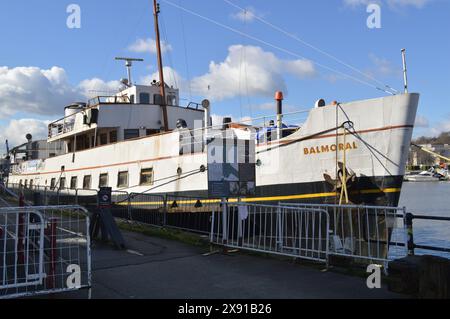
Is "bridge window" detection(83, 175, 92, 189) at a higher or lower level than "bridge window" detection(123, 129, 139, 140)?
lower

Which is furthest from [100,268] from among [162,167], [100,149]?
[100,149]

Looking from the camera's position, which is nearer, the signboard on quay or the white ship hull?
the signboard on quay

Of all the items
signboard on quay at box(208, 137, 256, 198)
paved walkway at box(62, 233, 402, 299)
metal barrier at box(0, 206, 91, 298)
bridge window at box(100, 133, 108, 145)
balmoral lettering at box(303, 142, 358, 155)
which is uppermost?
bridge window at box(100, 133, 108, 145)

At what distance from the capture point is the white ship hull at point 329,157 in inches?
449

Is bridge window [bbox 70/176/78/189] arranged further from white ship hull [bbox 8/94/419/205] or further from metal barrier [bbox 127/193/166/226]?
white ship hull [bbox 8/94/419/205]

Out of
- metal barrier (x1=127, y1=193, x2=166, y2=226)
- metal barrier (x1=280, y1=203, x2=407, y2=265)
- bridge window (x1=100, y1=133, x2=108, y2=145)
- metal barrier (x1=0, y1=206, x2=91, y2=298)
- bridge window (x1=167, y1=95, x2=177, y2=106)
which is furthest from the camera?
bridge window (x1=167, y1=95, x2=177, y2=106)

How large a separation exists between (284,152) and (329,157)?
1.42 meters

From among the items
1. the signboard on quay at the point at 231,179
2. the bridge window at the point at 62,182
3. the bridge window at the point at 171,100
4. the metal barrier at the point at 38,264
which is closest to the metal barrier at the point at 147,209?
the signboard on quay at the point at 231,179

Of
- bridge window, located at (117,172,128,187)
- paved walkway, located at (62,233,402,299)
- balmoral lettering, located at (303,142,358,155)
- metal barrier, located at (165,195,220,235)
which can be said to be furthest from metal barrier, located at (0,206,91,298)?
bridge window, located at (117,172,128,187)

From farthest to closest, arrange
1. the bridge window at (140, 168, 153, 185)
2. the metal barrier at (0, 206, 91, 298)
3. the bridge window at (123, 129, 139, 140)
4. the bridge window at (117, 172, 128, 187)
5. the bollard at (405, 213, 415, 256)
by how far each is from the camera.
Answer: the bridge window at (123, 129, 139, 140) → the bridge window at (117, 172, 128, 187) → the bridge window at (140, 168, 153, 185) → the bollard at (405, 213, 415, 256) → the metal barrier at (0, 206, 91, 298)

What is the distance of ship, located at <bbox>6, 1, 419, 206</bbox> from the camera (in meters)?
11.5

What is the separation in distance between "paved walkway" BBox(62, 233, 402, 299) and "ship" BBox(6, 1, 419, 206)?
2.01 metres

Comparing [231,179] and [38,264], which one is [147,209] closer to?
[231,179]

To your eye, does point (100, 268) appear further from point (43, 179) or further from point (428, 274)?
point (43, 179)
